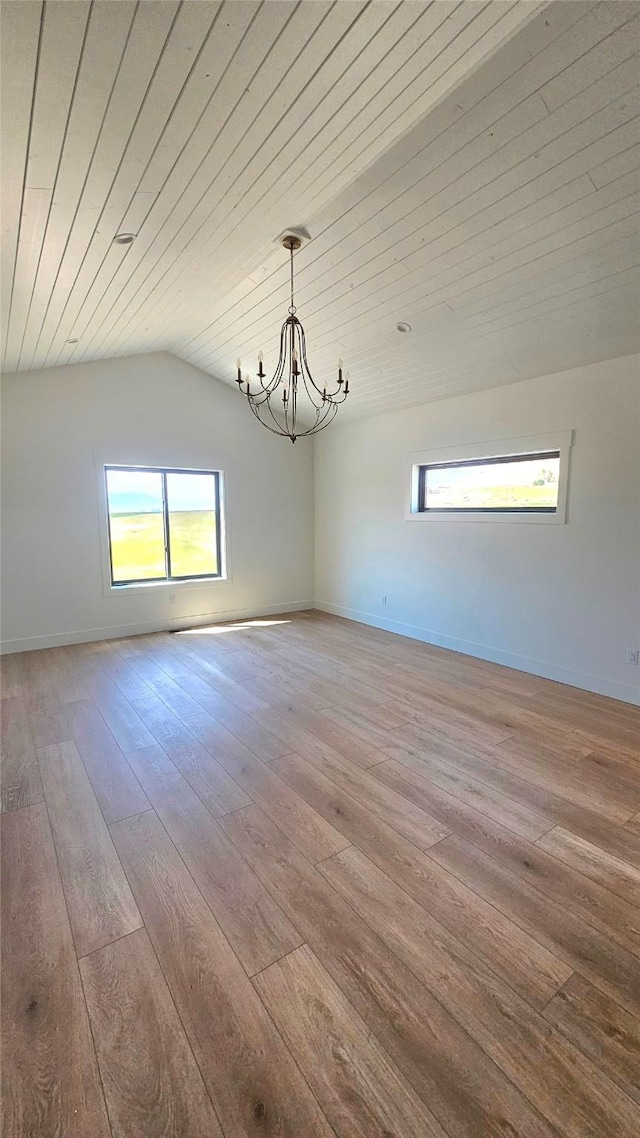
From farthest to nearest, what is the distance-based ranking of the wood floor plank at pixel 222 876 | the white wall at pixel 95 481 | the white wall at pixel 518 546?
the white wall at pixel 95 481
the white wall at pixel 518 546
the wood floor plank at pixel 222 876

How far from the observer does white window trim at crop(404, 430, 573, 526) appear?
3.58 meters

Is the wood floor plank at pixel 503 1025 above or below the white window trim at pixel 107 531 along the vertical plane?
below

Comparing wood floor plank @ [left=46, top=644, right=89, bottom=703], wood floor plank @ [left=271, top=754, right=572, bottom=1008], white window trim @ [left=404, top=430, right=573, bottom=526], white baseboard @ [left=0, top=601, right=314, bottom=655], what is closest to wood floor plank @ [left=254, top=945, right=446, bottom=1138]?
wood floor plank @ [left=271, top=754, right=572, bottom=1008]

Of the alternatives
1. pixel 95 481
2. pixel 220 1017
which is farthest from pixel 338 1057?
pixel 95 481

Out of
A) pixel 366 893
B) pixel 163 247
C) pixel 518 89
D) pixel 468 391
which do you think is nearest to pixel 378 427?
pixel 468 391

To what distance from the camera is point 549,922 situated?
61.2 inches

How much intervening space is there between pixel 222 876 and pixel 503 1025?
103 cm

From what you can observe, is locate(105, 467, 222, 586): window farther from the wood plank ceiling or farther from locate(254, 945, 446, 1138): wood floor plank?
locate(254, 945, 446, 1138): wood floor plank

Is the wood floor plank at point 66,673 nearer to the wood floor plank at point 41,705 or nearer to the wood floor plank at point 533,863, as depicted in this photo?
the wood floor plank at point 41,705

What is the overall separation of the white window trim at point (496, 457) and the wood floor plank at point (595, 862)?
2.43 m

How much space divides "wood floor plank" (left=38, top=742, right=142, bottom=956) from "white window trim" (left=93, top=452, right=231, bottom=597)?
2.71 m

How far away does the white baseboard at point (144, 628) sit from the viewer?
4.54m

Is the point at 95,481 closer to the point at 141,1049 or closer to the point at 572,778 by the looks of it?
the point at 141,1049

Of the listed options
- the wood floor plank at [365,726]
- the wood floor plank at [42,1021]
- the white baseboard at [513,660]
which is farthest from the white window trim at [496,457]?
the wood floor plank at [42,1021]
